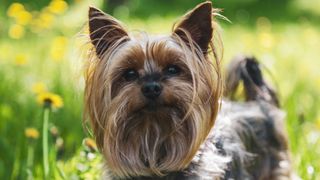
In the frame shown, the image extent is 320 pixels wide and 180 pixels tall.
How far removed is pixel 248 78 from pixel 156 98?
179 centimetres

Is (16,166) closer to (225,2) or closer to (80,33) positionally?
(80,33)

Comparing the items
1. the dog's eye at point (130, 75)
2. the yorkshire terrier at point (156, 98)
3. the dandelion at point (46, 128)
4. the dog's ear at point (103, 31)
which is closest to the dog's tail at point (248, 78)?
the yorkshire terrier at point (156, 98)

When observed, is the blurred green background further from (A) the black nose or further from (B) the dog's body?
(A) the black nose

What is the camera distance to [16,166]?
6.17 m

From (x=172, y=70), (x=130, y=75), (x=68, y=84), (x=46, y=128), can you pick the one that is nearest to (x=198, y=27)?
(x=172, y=70)

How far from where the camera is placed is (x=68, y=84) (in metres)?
7.61

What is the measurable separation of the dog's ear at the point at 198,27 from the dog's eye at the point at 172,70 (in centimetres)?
19

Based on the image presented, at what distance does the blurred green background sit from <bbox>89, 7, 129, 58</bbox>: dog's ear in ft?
0.25

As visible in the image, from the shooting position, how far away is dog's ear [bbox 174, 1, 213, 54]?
4.68 meters

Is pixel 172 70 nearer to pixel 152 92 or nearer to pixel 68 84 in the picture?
pixel 152 92

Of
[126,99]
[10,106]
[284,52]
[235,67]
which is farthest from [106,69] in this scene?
[284,52]

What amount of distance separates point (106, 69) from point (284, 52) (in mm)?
6292

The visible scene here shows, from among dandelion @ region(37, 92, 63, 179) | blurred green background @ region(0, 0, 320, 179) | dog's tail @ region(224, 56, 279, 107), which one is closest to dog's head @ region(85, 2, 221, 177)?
blurred green background @ region(0, 0, 320, 179)

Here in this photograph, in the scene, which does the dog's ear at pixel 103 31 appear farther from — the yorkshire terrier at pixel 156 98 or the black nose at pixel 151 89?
the black nose at pixel 151 89
